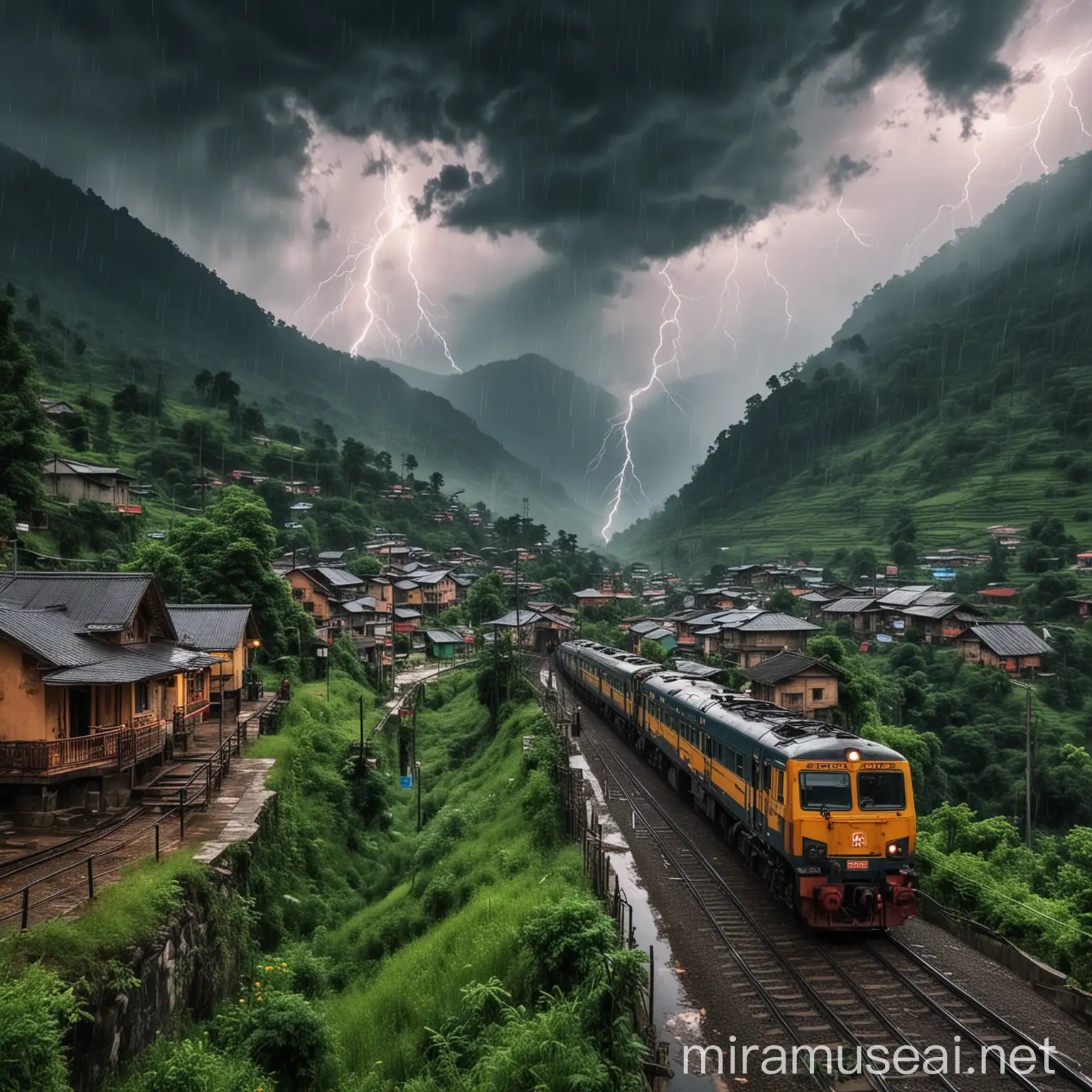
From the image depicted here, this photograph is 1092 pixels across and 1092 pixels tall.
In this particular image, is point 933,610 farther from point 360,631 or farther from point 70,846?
point 70,846

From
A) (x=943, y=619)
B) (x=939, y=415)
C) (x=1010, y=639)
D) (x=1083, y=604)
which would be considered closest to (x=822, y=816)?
(x=1010, y=639)

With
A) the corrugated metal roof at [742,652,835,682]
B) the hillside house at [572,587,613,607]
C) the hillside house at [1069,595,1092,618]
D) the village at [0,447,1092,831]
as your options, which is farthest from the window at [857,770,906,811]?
the hillside house at [572,587,613,607]

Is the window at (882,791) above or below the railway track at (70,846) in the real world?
above

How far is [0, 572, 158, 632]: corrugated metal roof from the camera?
1825 cm

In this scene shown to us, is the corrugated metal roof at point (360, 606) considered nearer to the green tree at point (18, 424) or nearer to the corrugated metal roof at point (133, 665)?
the green tree at point (18, 424)

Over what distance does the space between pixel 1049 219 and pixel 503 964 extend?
182 meters

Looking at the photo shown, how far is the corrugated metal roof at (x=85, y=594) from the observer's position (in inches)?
719

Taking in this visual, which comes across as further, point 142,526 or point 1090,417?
point 1090,417

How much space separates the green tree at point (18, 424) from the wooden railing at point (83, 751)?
88.0ft

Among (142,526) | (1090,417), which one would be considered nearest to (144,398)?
(142,526)

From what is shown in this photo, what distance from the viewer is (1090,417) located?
8675 cm

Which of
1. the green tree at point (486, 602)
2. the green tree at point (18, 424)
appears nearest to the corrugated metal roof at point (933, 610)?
the green tree at point (486, 602)

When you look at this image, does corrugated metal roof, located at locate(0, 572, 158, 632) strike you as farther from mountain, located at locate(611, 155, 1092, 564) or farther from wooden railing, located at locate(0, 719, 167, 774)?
mountain, located at locate(611, 155, 1092, 564)

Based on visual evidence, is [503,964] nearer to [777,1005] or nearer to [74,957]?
[777,1005]
